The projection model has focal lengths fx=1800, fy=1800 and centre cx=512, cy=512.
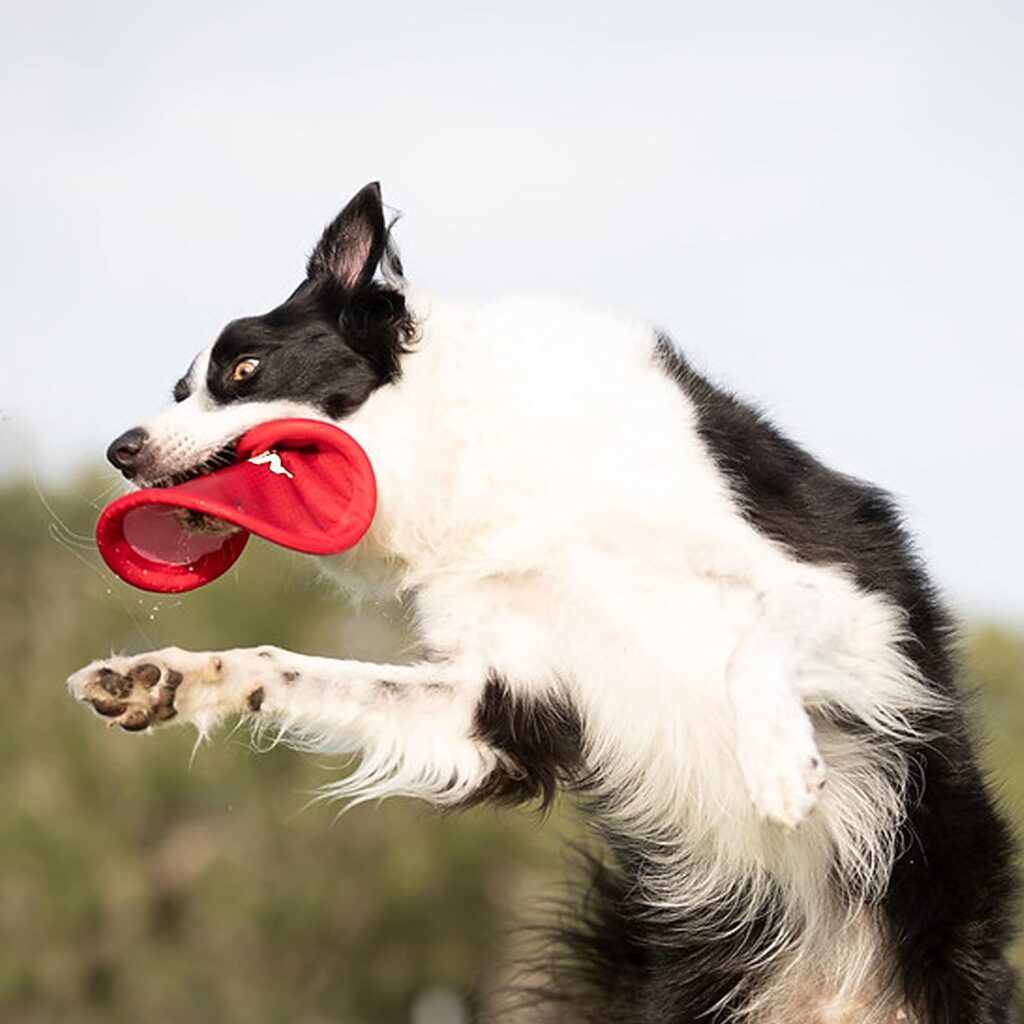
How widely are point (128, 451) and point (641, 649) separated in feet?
5.66

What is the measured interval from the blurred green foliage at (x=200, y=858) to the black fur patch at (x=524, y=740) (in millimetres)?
13512

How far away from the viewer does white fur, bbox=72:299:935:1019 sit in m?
5.49

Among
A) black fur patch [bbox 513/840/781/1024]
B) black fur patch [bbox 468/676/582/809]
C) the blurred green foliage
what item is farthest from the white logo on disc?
the blurred green foliage

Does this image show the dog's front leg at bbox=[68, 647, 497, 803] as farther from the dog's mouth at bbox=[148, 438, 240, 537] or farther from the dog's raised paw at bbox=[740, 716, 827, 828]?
the dog's raised paw at bbox=[740, 716, 827, 828]

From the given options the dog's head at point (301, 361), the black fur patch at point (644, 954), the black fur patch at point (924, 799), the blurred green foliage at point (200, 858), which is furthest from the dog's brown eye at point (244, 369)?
the blurred green foliage at point (200, 858)

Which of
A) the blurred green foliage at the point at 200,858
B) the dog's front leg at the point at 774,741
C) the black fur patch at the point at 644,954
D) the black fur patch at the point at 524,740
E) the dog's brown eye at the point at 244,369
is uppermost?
the dog's brown eye at the point at 244,369

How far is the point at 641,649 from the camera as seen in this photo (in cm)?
554

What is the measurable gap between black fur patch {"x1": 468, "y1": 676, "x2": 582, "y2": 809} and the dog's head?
1105mm

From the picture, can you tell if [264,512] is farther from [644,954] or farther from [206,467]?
[644,954]

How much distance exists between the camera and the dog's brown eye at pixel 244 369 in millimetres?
5785

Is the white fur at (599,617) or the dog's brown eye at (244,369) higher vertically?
the dog's brown eye at (244,369)

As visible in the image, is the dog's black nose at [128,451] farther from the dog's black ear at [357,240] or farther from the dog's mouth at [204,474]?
the dog's black ear at [357,240]

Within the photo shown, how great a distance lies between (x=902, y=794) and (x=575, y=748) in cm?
103

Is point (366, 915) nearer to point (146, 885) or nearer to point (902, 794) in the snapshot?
point (146, 885)
